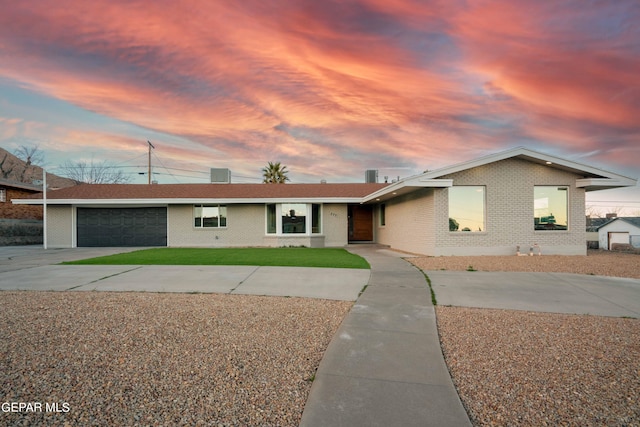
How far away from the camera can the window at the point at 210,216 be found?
1962cm

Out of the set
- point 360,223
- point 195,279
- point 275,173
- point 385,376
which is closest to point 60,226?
point 195,279

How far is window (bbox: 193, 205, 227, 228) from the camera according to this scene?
19.6 metres

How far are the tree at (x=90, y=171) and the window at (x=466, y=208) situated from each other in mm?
43703

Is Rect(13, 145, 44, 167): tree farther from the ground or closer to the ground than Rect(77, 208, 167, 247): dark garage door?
farther from the ground

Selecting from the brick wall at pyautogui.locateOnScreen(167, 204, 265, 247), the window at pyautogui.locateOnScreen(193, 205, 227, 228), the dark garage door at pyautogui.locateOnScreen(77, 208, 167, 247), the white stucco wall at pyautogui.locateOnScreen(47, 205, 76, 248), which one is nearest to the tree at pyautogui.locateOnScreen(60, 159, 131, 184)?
the white stucco wall at pyautogui.locateOnScreen(47, 205, 76, 248)

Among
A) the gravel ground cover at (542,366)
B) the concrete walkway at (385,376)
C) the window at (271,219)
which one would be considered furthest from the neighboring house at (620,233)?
the concrete walkway at (385,376)

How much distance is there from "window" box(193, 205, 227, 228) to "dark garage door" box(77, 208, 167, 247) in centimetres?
200

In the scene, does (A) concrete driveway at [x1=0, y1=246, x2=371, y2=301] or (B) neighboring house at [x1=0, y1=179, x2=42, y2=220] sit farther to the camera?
(B) neighboring house at [x1=0, y1=179, x2=42, y2=220]

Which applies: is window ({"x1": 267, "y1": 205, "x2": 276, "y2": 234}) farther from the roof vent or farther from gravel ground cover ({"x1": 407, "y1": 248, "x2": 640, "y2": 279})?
gravel ground cover ({"x1": 407, "y1": 248, "x2": 640, "y2": 279})

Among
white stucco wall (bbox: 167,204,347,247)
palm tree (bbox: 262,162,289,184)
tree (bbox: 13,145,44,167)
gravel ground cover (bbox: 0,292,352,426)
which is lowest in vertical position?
gravel ground cover (bbox: 0,292,352,426)

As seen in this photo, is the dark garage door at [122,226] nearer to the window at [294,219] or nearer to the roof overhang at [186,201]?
the roof overhang at [186,201]

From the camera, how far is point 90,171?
4309cm

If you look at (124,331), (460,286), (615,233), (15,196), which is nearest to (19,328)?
(124,331)

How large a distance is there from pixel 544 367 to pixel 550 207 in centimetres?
1279
